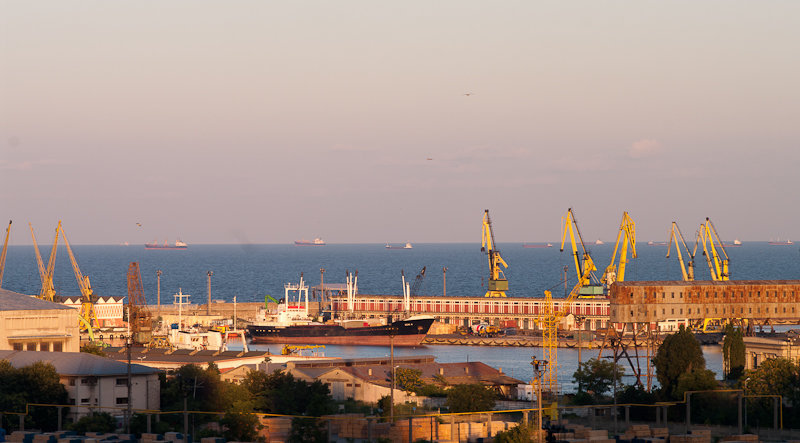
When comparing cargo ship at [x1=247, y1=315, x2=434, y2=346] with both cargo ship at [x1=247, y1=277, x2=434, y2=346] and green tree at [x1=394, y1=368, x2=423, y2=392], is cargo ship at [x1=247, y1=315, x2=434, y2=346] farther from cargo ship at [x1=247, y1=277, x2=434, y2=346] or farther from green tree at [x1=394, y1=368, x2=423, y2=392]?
green tree at [x1=394, y1=368, x2=423, y2=392]

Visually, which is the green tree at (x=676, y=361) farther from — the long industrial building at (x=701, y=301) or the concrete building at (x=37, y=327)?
the concrete building at (x=37, y=327)

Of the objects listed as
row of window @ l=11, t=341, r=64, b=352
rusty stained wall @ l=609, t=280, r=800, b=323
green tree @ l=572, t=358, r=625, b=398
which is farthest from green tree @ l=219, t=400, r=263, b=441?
rusty stained wall @ l=609, t=280, r=800, b=323

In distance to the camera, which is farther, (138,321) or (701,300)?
(138,321)

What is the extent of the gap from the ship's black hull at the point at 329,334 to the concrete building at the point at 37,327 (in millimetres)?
58059

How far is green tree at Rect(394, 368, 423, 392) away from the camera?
63.7m

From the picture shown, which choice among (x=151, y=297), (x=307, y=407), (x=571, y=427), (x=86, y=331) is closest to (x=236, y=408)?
(x=307, y=407)

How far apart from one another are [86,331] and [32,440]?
77057 mm

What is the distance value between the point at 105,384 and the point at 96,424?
22.7 ft

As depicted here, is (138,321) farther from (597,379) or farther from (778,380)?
(778,380)

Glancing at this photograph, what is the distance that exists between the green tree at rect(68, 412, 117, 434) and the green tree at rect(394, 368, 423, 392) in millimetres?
18859

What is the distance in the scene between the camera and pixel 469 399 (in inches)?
2240

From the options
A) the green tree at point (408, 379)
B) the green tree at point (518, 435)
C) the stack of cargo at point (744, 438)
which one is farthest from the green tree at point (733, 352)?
the green tree at point (518, 435)

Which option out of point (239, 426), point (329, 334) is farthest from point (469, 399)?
point (329, 334)

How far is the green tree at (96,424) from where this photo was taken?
47656 millimetres
